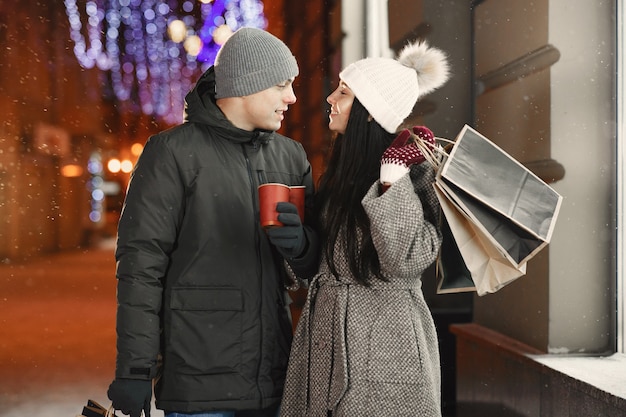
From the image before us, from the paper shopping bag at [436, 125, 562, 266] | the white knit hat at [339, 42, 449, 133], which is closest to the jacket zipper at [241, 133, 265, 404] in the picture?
the white knit hat at [339, 42, 449, 133]

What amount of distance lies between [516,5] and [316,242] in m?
2.03

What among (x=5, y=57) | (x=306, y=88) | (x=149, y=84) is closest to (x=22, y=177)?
(x=5, y=57)

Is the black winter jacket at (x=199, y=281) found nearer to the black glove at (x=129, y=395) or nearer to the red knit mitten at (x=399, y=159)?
the black glove at (x=129, y=395)

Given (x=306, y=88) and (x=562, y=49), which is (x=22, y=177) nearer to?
(x=306, y=88)

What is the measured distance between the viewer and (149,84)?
1873 cm

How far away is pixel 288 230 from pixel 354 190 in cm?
29

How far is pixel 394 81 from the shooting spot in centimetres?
230

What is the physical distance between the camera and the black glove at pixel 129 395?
2119mm

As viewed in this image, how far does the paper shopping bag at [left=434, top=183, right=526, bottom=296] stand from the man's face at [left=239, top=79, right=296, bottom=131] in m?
0.71

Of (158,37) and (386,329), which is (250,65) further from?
(158,37)

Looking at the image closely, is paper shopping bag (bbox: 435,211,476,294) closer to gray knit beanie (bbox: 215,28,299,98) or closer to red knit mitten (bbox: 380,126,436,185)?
red knit mitten (bbox: 380,126,436,185)

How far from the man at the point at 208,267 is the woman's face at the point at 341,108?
22cm

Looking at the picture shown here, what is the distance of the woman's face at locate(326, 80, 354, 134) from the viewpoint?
91.0 inches

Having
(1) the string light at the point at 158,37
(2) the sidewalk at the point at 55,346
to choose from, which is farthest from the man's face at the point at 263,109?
(1) the string light at the point at 158,37
